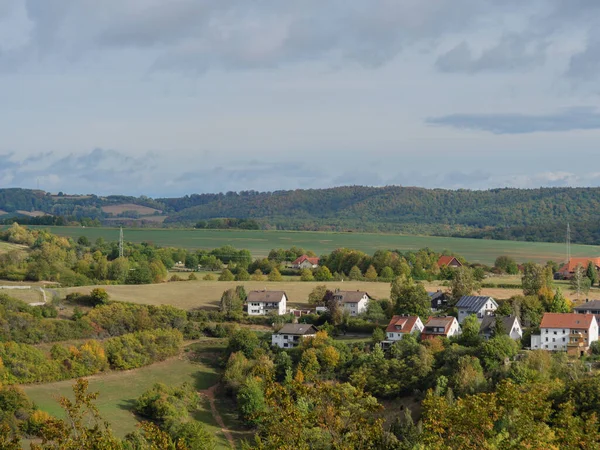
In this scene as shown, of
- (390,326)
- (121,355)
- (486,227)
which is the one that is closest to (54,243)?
(121,355)

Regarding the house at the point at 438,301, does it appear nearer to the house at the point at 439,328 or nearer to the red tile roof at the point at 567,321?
the house at the point at 439,328

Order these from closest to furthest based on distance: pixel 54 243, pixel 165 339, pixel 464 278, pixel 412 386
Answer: pixel 412 386, pixel 165 339, pixel 464 278, pixel 54 243

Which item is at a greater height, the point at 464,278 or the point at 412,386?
the point at 464,278

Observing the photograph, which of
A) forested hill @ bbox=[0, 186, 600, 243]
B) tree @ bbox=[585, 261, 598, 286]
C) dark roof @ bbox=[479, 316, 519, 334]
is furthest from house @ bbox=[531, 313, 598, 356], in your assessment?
forested hill @ bbox=[0, 186, 600, 243]

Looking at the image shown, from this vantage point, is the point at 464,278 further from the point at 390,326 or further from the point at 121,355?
the point at 121,355

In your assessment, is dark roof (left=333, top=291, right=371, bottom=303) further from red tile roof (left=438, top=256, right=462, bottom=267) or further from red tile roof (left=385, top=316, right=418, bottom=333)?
red tile roof (left=438, top=256, right=462, bottom=267)

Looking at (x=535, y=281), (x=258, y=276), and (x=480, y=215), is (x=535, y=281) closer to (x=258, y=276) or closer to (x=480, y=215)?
(x=258, y=276)

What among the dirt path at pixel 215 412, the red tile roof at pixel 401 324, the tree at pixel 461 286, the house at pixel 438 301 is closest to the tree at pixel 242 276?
the house at pixel 438 301
